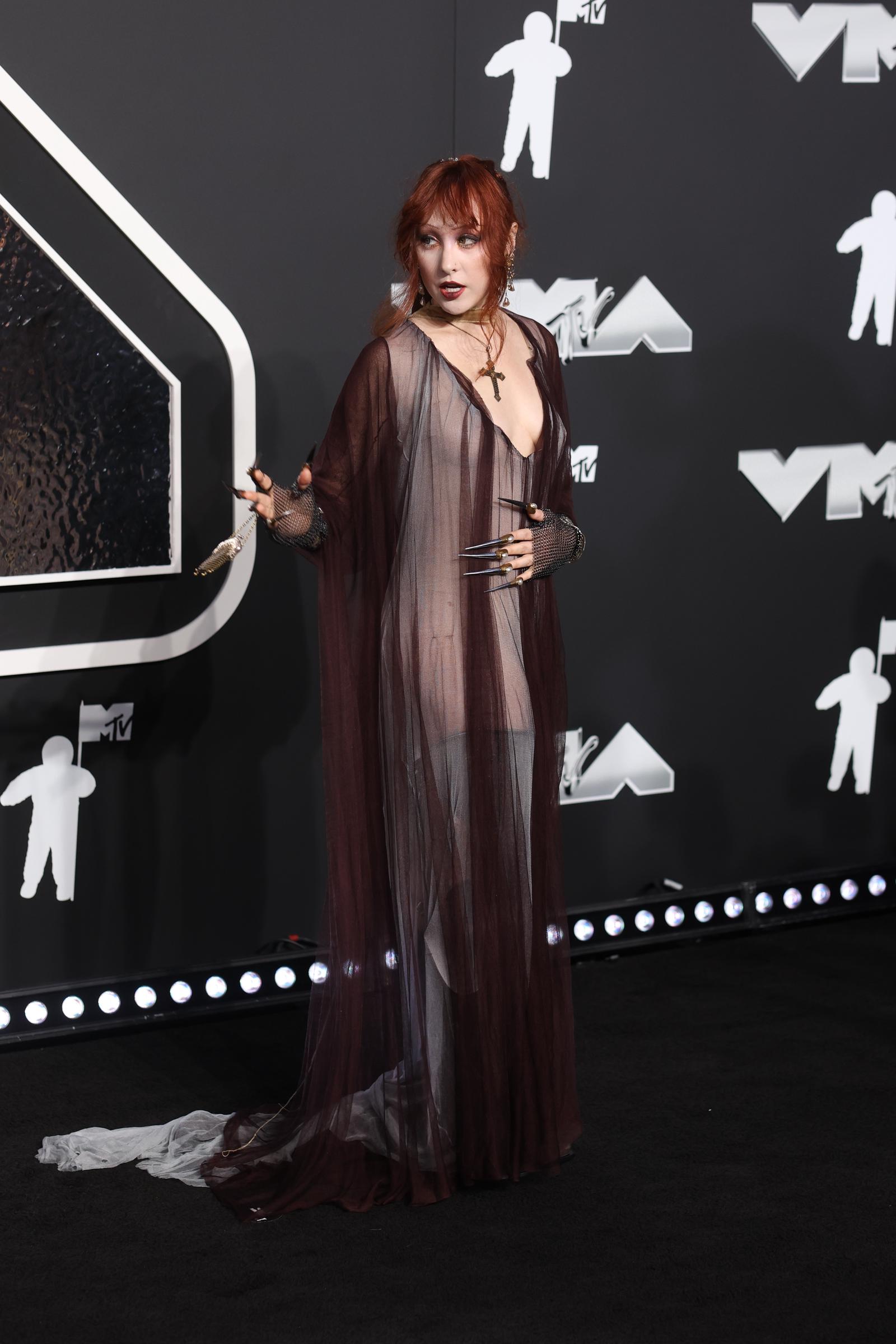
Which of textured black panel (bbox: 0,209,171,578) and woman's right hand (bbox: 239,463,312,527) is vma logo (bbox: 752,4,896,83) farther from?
woman's right hand (bbox: 239,463,312,527)

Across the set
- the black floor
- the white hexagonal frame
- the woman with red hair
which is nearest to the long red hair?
the woman with red hair

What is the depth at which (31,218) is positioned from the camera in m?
3.11

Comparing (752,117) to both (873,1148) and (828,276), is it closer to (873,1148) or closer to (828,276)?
(828,276)

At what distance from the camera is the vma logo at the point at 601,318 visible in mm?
3598

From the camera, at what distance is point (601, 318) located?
145 inches

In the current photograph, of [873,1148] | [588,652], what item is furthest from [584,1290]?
[588,652]

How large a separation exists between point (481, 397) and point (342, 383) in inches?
37.1

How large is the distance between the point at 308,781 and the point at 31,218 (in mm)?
1255

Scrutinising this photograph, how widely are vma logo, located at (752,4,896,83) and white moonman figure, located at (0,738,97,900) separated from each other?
7.26 feet

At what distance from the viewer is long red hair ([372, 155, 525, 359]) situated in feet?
8.23

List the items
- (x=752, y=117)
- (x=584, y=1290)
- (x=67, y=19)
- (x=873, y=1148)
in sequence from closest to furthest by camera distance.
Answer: (x=584, y=1290) < (x=873, y=1148) < (x=67, y=19) < (x=752, y=117)

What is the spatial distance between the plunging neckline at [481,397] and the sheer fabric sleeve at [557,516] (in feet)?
0.10

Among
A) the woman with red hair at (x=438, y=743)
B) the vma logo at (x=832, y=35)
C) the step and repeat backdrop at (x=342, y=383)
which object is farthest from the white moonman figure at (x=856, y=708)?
the woman with red hair at (x=438, y=743)

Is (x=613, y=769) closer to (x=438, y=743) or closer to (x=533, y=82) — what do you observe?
(x=438, y=743)
